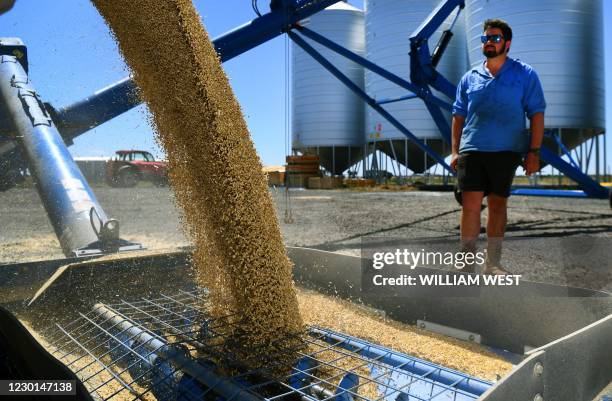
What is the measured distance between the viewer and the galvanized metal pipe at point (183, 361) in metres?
1.00

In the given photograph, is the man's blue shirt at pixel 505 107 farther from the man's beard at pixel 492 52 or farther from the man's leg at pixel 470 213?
the man's leg at pixel 470 213

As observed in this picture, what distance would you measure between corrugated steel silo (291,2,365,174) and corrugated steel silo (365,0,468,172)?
188 cm

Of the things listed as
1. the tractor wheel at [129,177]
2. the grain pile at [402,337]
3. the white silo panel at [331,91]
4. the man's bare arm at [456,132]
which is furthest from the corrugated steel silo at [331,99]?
the grain pile at [402,337]

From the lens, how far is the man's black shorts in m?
2.25

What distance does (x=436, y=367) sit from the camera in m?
1.16

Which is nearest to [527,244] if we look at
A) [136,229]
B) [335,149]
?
[136,229]

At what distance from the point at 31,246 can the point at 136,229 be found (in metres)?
1.21

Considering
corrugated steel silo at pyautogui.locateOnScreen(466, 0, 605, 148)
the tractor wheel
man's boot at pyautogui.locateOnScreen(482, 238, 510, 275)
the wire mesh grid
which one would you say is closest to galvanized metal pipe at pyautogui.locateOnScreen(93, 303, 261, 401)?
the wire mesh grid

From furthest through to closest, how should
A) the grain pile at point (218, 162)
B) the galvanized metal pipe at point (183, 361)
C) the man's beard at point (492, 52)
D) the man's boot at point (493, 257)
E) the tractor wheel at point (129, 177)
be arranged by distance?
the tractor wheel at point (129, 177) < the man's beard at point (492, 52) < the man's boot at point (493, 257) < the grain pile at point (218, 162) < the galvanized metal pipe at point (183, 361)

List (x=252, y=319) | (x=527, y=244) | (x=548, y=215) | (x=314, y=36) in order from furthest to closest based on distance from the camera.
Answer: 1. (x=548, y=215)
2. (x=314, y=36)
3. (x=527, y=244)
4. (x=252, y=319)

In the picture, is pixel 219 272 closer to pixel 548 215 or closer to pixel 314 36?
pixel 314 36

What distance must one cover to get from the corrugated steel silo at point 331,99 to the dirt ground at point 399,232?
377 inches

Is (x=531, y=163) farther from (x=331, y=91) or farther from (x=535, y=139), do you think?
(x=331, y=91)

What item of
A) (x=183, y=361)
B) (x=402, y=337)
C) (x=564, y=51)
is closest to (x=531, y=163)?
(x=402, y=337)
